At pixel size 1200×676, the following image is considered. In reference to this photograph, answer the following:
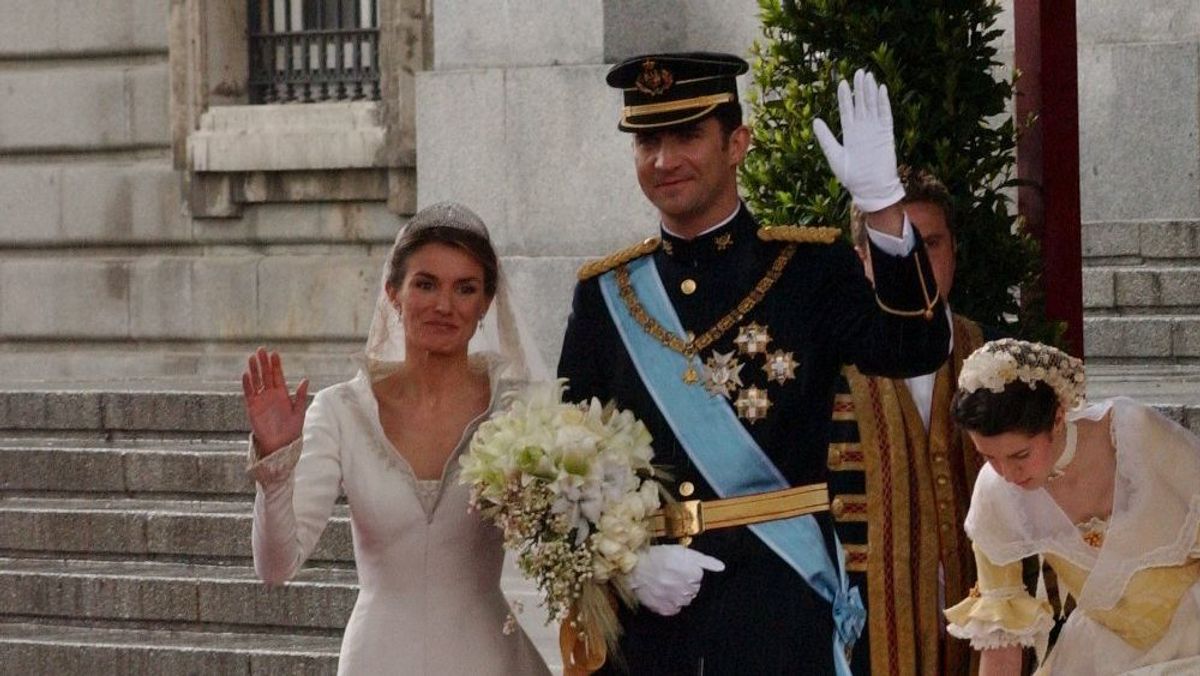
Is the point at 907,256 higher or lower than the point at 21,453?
higher

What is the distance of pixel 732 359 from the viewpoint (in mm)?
4656

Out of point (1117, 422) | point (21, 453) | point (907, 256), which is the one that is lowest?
point (21, 453)

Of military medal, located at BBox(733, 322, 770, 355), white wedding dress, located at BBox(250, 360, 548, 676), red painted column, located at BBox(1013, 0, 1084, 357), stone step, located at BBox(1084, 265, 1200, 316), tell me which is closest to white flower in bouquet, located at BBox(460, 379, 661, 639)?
military medal, located at BBox(733, 322, 770, 355)

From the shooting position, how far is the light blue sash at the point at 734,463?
Result: 15.0 ft

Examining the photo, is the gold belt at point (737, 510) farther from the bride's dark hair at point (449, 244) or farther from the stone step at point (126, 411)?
the stone step at point (126, 411)

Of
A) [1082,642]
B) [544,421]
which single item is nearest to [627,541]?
[544,421]

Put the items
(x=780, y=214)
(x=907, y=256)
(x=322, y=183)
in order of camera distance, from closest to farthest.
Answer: (x=907, y=256) → (x=780, y=214) → (x=322, y=183)

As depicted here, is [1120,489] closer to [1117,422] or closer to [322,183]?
[1117,422]

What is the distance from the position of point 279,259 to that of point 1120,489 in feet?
29.5

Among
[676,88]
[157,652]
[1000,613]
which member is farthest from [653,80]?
[157,652]

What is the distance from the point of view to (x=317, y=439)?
5137mm

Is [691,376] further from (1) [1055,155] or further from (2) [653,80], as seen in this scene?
(1) [1055,155]

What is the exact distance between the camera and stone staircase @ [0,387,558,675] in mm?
8727

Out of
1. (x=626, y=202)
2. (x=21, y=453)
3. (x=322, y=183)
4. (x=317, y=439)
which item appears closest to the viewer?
(x=317, y=439)
